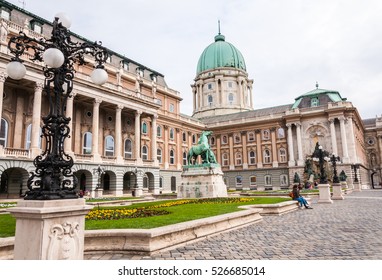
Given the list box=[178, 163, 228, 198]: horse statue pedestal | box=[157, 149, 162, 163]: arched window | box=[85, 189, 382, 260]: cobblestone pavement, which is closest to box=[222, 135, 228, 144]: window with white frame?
box=[157, 149, 162, 163]: arched window

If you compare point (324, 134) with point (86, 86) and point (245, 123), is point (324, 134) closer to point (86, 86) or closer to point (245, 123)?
point (245, 123)

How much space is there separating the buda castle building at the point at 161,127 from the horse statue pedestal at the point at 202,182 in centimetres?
1239

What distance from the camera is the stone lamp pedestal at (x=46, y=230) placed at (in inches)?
157

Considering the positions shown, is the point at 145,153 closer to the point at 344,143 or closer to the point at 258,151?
the point at 258,151

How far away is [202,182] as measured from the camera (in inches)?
966

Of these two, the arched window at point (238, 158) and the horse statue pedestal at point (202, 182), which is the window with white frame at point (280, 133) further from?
the horse statue pedestal at point (202, 182)

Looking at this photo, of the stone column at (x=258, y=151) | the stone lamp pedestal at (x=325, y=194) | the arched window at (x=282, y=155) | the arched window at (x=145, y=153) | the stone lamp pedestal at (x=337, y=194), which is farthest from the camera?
the stone column at (x=258, y=151)

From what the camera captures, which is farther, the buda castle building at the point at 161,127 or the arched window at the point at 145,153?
the arched window at the point at 145,153

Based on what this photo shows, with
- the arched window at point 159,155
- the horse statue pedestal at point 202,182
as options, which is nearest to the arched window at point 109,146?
the arched window at point 159,155

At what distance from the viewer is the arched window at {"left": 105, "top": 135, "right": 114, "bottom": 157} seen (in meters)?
39.1

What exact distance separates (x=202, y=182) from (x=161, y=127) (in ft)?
89.5

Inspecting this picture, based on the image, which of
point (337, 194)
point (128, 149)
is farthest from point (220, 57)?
point (337, 194)

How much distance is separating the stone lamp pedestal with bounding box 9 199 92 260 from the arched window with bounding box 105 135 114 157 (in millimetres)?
35923

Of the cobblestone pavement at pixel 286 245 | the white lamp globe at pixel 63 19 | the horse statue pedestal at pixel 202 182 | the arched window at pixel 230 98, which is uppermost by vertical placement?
the arched window at pixel 230 98
